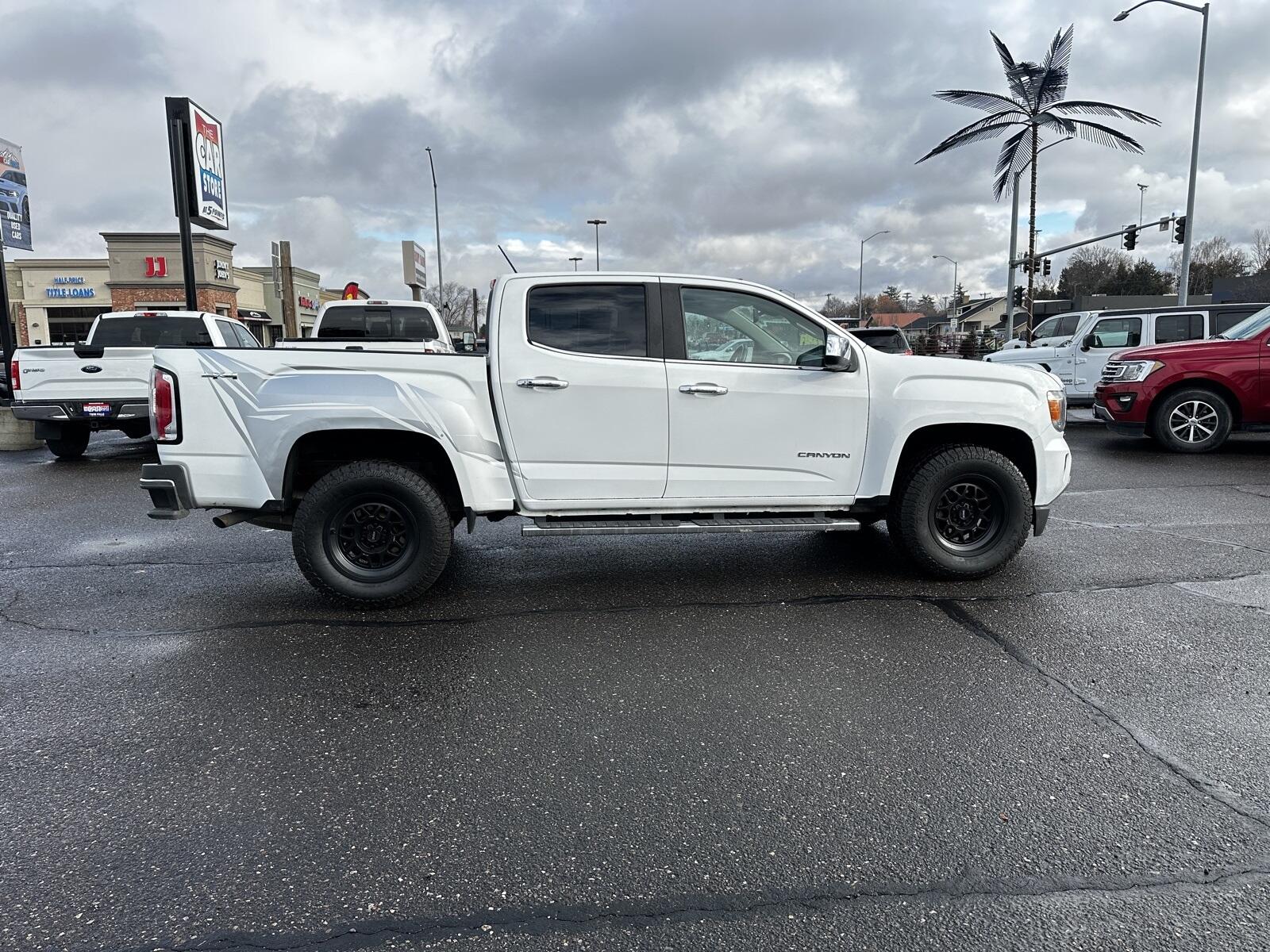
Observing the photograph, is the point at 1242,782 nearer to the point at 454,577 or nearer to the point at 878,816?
the point at 878,816

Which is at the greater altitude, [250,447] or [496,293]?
[496,293]

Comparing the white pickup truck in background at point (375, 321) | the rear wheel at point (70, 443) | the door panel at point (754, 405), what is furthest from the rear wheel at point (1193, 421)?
the rear wheel at point (70, 443)

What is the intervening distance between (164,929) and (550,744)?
4.63 feet

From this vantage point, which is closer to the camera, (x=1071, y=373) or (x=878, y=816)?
(x=878, y=816)

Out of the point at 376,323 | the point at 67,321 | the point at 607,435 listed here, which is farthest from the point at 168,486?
the point at 67,321

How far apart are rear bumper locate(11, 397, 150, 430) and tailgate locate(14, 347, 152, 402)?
0.05 metres

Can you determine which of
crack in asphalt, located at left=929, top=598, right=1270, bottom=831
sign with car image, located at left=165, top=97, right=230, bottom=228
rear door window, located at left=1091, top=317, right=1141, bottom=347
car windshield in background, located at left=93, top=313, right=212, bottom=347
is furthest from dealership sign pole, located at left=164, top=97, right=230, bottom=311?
rear door window, located at left=1091, top=317, right=1141, bottom=347

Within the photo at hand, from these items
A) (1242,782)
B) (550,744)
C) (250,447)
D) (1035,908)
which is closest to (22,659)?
(250,447)

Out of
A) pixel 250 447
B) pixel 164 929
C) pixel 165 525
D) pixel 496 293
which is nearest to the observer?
pixel 164 929

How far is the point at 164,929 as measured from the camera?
230 cm

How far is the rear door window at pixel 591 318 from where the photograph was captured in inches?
198

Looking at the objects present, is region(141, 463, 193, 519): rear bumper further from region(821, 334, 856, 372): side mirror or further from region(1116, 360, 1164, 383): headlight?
region(1116, 360, 1164, 383): headlight

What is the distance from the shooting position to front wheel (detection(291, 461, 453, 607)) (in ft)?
15.7

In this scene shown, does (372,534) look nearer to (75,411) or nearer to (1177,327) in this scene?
(75,411)
